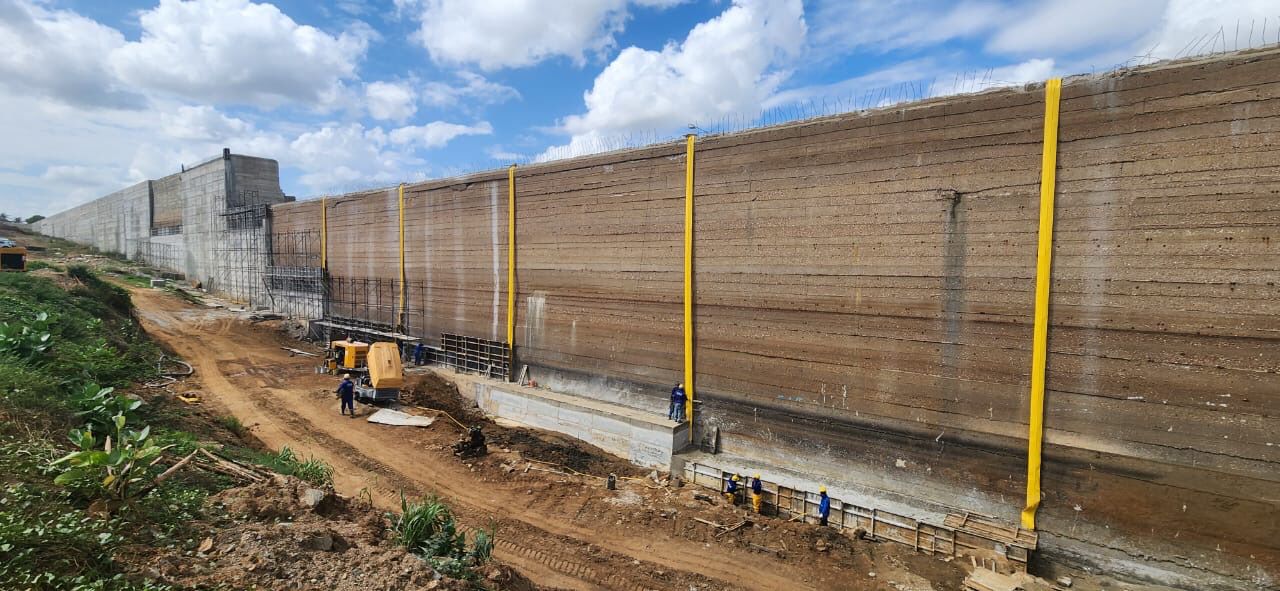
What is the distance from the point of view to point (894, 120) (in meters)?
9.22

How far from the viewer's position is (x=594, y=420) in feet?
42.5

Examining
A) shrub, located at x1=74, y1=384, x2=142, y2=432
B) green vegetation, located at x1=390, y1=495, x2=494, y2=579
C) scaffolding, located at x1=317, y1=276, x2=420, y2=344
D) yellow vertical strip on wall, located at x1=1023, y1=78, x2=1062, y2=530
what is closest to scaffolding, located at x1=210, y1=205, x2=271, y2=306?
scaffolding, located at x1=317, y1=276, x2=420, y2=344

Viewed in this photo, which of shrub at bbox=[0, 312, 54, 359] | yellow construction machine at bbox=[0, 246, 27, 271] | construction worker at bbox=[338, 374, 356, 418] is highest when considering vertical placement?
yellow construction machine at bbox=[0, 246, 27, 271]

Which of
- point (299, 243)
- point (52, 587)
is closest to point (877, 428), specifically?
point (52, 587)

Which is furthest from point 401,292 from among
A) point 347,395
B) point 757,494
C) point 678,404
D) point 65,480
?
point 65,480

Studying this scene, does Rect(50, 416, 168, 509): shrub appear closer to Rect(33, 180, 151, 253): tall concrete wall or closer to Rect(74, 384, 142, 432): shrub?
Rect(74, 384, 142, 432): shrub

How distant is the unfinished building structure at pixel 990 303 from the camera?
687cm

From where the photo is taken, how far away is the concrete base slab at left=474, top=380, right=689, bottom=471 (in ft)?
38.5

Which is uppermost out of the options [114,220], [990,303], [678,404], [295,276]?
[114,220]

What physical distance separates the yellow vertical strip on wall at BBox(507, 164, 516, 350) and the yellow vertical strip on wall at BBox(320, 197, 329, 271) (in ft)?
40.0

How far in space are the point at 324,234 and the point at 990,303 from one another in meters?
24.5

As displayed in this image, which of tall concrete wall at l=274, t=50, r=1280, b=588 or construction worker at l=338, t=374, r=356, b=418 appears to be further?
construction worker at l=338, t=374, r=356, b=418

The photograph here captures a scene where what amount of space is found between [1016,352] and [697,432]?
20.0 feet

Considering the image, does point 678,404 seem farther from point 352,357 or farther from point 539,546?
point 352,357
